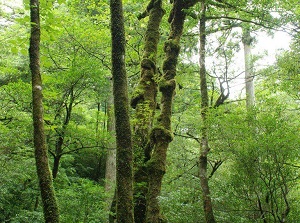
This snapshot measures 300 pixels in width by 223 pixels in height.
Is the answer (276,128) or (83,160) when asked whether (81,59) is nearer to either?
(276,128)

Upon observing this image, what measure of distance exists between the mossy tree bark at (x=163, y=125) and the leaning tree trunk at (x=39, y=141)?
83.1 inches

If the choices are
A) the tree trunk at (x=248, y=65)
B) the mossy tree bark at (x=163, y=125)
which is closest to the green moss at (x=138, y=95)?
the mossy tree bark at (x=163, y=125)

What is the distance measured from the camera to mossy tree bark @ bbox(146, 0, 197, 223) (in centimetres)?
508

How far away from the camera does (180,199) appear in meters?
6.12

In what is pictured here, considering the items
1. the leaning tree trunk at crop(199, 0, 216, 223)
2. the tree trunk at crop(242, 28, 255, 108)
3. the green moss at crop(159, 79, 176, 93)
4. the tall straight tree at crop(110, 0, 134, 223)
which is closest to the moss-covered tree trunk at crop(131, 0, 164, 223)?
the green moss at crop(159, 79, 176, 93)

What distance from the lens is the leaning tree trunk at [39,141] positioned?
3230 millimetres

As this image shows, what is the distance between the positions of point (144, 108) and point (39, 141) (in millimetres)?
3394

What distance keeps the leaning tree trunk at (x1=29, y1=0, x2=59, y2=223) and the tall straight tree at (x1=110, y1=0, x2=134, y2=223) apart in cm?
77

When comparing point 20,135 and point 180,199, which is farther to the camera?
point 20,135

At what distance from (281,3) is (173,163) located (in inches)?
258

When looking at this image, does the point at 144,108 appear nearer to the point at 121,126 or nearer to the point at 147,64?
the point at 147,64

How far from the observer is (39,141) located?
336 centimetres

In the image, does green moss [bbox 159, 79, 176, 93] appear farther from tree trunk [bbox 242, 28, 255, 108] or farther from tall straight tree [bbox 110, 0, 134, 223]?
tree trunk [bbox 242, 28, 255, 108]

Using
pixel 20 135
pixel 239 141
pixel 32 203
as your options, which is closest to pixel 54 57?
pixel 20 135
